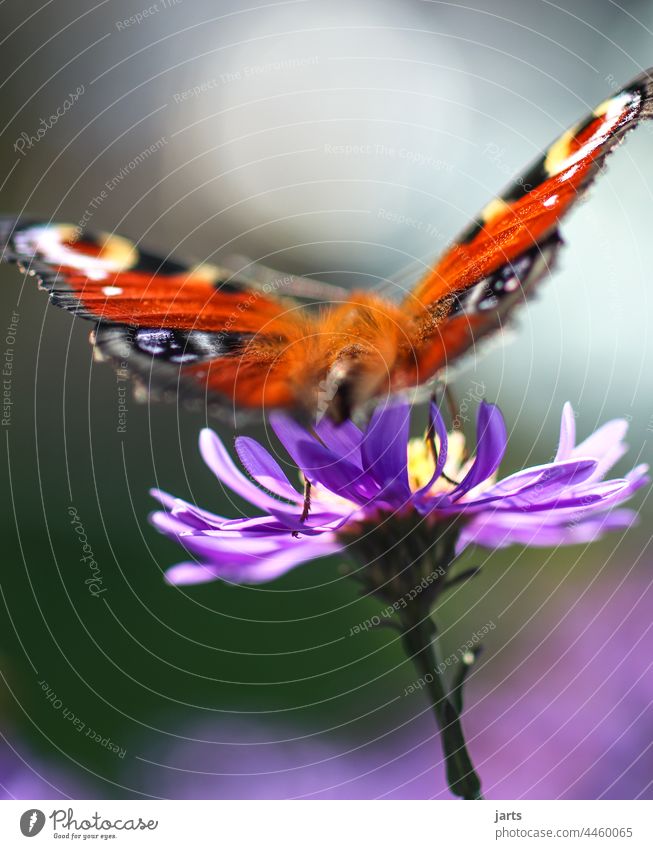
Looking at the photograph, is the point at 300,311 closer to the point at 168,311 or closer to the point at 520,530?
the point at 168,311

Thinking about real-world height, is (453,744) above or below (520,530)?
below

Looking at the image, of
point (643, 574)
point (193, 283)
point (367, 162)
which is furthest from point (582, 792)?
point (367, 162)

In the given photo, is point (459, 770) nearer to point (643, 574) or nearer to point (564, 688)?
point (564, 688)

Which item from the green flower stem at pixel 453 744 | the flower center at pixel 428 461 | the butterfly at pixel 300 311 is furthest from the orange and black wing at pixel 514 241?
the green flower stem at pixel 453 744

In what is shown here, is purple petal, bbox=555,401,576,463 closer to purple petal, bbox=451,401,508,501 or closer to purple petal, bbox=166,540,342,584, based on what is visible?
purple petal, bbox=451,401,508,501
